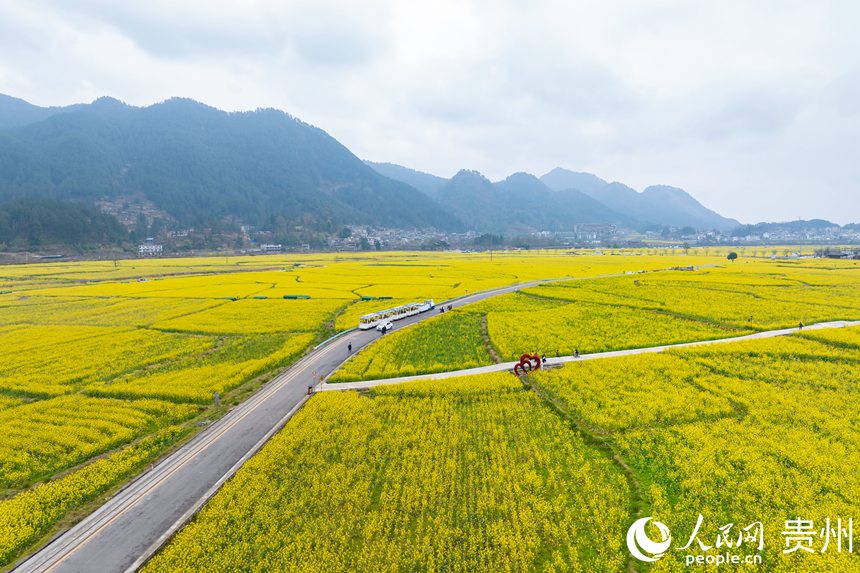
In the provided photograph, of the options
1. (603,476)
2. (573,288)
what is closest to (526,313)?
(573,288)

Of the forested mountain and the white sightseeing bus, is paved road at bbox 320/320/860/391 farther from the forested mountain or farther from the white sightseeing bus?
the forested mountain

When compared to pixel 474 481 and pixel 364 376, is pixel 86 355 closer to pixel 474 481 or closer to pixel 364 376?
pixel 364 376

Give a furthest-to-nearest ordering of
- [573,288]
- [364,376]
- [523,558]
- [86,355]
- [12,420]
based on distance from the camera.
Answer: [573,288] → [86,355] → [364,376] → [12,420] → [523,558]
